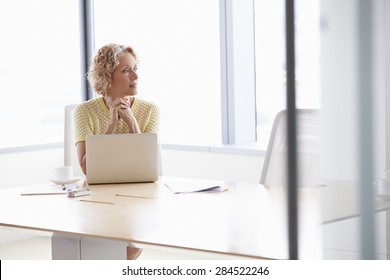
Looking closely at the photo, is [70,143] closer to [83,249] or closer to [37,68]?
[83,249]

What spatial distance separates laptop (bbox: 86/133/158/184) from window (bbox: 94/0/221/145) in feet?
7.31

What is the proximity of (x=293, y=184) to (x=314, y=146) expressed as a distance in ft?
0.24

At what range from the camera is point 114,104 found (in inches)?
150

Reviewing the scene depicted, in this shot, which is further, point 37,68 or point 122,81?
point 37,68

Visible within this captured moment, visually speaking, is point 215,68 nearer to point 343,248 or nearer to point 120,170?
point 120,170

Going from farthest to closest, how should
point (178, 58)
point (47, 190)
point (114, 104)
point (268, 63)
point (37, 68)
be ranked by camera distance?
point (37, 68) < point (178, 58) < point (268, 63) < point (114, 104) < point (47, 190)

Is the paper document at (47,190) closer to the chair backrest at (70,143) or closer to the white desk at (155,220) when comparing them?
the white desk at (155,220)

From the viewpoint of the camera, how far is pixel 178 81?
5.80 metres

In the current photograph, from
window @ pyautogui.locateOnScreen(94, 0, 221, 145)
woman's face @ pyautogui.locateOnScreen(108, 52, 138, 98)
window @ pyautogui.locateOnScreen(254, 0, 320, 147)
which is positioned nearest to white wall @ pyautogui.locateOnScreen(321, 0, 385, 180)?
woman's face @ pyautogui.locateOnScreen(108, 52, 138, 98)

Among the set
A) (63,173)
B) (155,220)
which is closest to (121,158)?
(63,173)

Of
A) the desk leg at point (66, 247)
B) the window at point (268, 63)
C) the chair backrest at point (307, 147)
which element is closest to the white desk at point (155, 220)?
the desk leg at point (66, 247)

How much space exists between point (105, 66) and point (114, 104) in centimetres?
29

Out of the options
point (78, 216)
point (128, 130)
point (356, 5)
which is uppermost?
point (356, 5)
